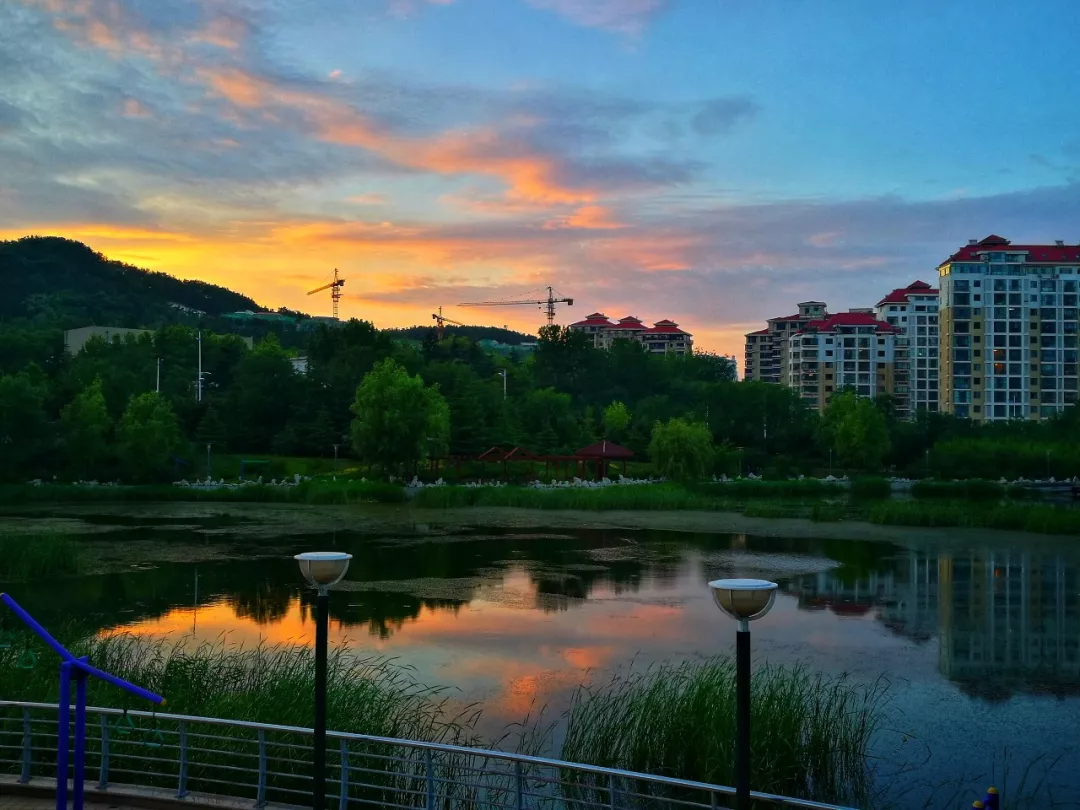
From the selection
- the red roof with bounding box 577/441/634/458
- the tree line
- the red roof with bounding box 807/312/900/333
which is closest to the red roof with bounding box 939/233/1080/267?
the red roof with bounding box 807/312/900/333

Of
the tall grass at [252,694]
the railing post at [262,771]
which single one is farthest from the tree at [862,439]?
the railing post at [262,771]

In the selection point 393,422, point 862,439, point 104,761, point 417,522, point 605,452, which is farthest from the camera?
point 862,439

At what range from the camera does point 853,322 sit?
378 feet

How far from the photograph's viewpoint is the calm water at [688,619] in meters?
12.4

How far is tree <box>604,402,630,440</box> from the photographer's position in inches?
3059

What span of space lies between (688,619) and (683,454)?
35584 millimetres

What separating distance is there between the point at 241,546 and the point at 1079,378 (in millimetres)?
95573

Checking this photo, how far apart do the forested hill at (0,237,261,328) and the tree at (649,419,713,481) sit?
92.9 m

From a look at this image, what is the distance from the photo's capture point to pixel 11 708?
9602 millimetres

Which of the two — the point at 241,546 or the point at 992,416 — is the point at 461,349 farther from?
the point at 241,546

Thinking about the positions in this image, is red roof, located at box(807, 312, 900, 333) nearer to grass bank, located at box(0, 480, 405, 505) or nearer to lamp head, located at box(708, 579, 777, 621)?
grass bank, located at box(0, 480, 405, 505)

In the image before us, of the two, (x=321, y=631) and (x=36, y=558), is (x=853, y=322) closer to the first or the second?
(x=36, y=558)

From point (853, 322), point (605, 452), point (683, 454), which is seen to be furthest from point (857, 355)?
point (683, 454)

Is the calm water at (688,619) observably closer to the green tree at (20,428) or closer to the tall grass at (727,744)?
the tall grass at (727,744)
